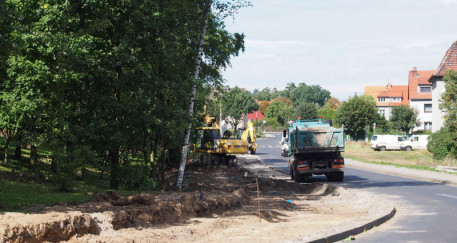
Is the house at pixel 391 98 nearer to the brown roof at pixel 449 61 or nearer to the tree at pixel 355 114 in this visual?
the tree at pixel 355 114

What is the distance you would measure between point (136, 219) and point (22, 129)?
11.7 metres

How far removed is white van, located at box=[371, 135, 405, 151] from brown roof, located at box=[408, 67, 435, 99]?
3176 cm

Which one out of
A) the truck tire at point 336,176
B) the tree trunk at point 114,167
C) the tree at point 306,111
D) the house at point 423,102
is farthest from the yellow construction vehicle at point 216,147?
the tree at point 306,111

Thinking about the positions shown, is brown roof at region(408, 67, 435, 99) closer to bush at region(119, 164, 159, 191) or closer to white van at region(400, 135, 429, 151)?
white van at region(400, 135, 429, 151)

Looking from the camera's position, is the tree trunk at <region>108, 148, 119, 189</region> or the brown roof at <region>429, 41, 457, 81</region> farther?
the brown roof at <region>429, 41, 457, 81</region>

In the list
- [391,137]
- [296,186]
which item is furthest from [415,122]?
[296,186]

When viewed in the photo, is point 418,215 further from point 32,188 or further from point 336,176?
point 32,188

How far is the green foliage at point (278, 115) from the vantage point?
15012cm

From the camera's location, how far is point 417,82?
315ft

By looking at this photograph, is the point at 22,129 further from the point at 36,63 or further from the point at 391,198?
the point at 391,198

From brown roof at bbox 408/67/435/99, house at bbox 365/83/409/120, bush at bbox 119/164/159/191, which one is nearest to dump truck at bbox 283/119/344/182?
bush at bbox 119/164/159/191

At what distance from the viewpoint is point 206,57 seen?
888 inches

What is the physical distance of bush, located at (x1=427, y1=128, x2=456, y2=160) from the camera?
137 ft

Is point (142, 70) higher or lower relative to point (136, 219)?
higher
